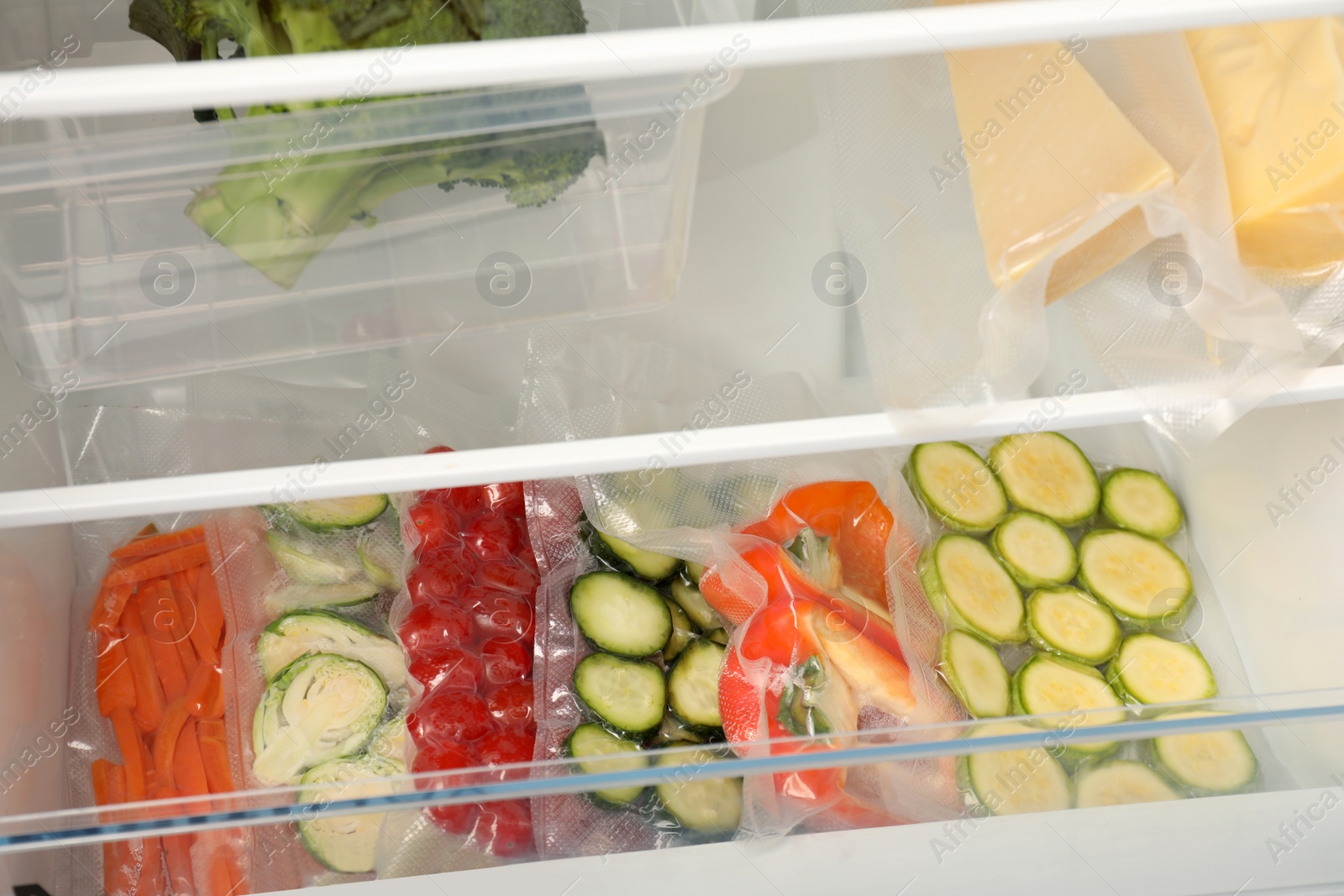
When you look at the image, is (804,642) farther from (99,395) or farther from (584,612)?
(99,395)

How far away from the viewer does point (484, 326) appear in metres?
0.81

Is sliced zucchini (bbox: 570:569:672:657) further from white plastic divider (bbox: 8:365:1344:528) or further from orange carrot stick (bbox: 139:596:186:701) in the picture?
orange carrot stick (bbox: 139:596:186:701)

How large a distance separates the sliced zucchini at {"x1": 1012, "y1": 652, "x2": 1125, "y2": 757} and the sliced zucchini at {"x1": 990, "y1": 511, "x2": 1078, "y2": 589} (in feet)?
0.30

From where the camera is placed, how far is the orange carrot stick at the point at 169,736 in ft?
3.48

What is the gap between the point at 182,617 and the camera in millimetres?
1126

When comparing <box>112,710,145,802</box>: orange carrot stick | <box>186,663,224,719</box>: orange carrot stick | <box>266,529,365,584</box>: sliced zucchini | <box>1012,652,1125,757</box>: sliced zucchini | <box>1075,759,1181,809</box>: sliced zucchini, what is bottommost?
<box>1075,759,1181,809</box>: sliced zucchini

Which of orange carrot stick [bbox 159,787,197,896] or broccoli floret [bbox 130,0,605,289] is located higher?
broccoli floret [bbox 130,0,605,289]

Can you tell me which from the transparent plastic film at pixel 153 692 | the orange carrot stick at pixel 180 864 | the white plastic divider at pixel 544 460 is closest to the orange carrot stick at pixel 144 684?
the transparent plastic film at pixel 153 692

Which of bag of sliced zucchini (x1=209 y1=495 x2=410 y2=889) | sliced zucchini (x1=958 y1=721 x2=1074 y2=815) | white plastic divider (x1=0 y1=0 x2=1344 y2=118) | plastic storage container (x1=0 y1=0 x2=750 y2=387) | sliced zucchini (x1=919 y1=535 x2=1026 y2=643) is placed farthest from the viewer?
sliced zucchini (x1=919 y1=535 x2=1026 y2=643)

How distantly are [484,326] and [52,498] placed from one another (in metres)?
0.35

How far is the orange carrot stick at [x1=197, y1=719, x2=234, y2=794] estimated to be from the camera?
3.49 feet

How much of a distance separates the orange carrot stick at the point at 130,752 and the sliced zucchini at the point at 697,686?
0.55 metres

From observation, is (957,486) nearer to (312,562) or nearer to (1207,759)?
(1207,759)

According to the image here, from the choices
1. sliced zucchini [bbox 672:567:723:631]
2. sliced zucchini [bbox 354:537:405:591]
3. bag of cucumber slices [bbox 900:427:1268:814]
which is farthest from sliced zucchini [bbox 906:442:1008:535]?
sliced zucchini [bbox 354:537:405:591]
